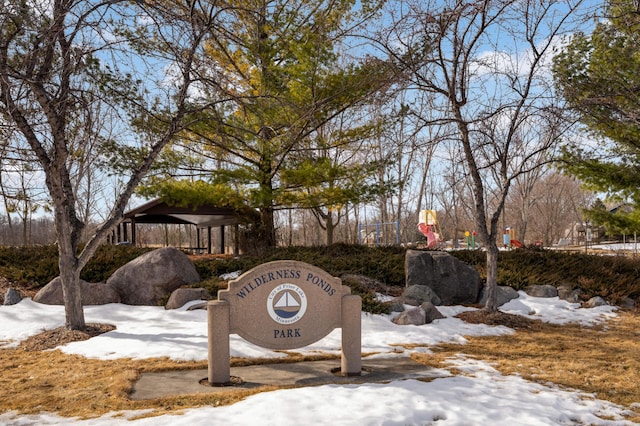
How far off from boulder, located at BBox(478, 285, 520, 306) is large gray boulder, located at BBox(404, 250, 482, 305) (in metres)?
0.20

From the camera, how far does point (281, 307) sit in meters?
5.96

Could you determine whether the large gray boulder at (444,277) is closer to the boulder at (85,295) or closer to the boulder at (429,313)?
the boulder at (429,313)

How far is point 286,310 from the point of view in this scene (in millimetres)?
5980

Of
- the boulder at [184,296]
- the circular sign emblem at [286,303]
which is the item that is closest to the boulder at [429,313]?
the circular sign emblem at [286,303]

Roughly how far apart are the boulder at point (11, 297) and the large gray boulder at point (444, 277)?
A: 7906mm

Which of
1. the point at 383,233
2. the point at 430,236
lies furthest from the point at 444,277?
the point at 383,233

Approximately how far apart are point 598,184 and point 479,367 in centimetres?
1034

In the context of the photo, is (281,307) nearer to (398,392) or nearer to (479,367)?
(398,392)

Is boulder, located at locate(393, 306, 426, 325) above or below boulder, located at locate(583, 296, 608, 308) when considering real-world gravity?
above

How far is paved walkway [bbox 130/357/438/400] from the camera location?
17.5 ft

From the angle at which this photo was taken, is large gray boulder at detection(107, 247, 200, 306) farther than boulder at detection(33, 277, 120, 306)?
Yes

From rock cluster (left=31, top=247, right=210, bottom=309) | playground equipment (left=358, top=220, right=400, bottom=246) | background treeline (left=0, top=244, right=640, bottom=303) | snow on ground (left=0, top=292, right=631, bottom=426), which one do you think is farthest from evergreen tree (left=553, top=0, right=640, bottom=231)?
playground equipment (left=358, top=220, right=400, bottom=246)

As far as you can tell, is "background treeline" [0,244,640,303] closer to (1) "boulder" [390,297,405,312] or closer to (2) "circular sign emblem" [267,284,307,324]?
(1) "boulder" [390,297,405,312]

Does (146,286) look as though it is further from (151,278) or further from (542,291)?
(542,291)
